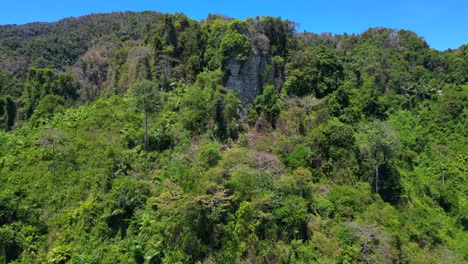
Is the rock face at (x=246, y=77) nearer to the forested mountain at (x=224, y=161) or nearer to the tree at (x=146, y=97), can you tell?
the forested mountain at (x=224, y=161)

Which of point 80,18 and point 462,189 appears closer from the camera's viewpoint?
point 462,189

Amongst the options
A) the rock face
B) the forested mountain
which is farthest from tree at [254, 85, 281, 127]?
the rock face

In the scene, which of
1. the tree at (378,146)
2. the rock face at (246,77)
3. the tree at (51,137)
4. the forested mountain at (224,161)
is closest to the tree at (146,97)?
the forested mountain at (224,161)

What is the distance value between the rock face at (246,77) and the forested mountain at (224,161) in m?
0.13

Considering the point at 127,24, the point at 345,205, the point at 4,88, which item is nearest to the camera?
the point at 345,205

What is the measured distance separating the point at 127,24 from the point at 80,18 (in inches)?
840

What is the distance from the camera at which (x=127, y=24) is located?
76625 mm

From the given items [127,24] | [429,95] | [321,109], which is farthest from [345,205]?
[127,24]

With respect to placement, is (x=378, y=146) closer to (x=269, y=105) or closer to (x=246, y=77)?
(x=269, y=105)

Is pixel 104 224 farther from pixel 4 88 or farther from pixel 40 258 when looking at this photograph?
pixel 4 88

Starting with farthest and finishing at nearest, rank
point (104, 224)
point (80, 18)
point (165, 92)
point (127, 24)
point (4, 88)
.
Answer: point (80, 18), point (127, 24), point (4, 88), point (165, 92), point (104, 224)

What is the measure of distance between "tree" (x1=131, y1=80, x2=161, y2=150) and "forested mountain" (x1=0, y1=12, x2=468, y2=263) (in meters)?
0.10

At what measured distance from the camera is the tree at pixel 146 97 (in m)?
25.9

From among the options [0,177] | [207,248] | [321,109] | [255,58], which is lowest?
[207,248]
